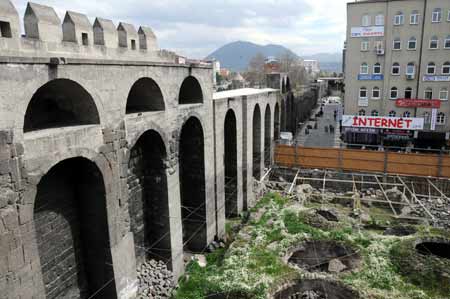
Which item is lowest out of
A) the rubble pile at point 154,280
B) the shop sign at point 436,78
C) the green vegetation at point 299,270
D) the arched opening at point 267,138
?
the rubble pile at point 154,280

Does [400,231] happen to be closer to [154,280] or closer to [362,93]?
[154,280]

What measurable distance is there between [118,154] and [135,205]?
3.60 metres

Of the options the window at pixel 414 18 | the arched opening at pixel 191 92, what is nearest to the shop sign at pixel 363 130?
the window at pixel 414 18

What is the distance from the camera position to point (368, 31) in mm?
30594

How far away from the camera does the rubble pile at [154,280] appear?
12570 millimetres

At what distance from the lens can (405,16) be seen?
95.7 feet

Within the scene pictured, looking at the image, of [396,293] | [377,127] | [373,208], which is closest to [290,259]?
[396,293]

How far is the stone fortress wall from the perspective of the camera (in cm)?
758

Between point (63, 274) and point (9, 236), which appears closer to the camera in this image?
point (9, 236)

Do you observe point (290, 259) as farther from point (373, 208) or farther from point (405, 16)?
point (405, 16)

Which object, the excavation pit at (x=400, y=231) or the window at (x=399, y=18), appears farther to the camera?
the window at (x=399, y=18)

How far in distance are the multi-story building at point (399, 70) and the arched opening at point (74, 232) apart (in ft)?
92.1

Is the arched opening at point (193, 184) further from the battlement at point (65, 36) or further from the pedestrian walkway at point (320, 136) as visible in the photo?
the pedestrian walkway at point (320, 136)

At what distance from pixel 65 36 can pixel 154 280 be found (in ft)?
31.9
